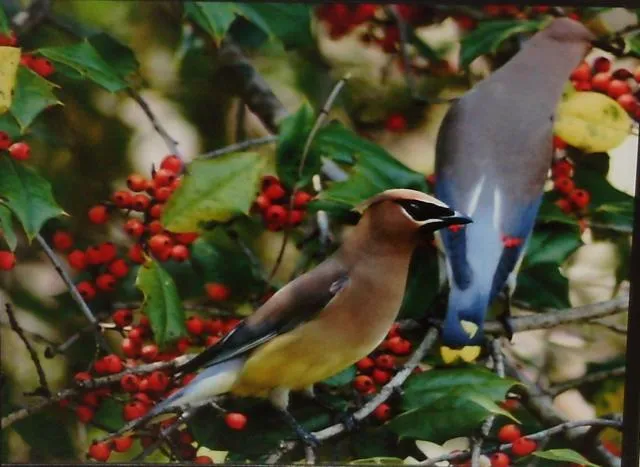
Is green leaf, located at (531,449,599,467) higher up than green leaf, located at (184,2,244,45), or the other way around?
green leaf, located at (184,2,244,45)

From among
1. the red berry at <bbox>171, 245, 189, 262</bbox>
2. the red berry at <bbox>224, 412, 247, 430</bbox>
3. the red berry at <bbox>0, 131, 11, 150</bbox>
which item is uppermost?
the red berry at <bbox>0, 131, 11, 150</bbox>

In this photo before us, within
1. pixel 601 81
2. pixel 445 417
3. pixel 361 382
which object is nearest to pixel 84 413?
pixel 361 382

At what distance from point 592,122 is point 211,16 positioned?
520 millimetres

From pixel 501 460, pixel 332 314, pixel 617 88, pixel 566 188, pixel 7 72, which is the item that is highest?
pixel 7 72

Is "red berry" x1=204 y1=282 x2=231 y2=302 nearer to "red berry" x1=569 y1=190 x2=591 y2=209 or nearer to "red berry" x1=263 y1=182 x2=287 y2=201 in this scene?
"red berry" x1=263 y1=182 x2=287 y2=201

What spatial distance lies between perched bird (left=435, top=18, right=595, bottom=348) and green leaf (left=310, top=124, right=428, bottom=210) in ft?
0.16

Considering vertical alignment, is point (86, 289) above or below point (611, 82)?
below

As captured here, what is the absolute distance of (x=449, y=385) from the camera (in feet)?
4.44

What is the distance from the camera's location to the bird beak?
4.35 feet

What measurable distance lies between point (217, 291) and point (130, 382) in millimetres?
168

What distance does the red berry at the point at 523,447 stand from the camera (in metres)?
1.36

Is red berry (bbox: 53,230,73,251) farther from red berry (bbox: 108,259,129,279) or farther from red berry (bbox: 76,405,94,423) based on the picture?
red berry (bbox: 76,405,94,423)

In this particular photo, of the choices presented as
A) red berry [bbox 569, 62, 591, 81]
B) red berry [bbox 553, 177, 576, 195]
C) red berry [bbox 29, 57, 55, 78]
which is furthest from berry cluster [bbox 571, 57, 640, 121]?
red berry [bbox 29, 57, 55, 78]

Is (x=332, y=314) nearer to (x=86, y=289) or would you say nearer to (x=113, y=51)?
(x=86, y=289)
